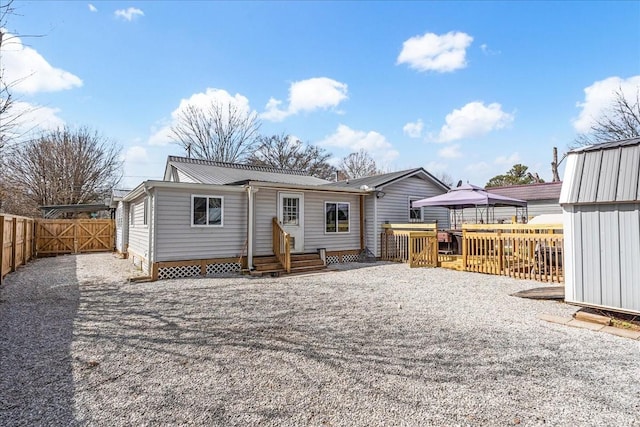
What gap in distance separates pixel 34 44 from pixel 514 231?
11.6 meters

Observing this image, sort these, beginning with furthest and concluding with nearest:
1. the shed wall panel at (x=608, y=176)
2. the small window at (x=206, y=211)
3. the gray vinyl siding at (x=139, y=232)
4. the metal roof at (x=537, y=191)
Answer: the metal roof at (x=537, y=191)
the gray vinyl siding at (x=139, y=232)
the small window at (x=206, y=211)
the shed wall panel at (x=608, y=176)

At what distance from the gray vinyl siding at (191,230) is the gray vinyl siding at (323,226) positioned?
2.32 meters

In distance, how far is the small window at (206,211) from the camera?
924 centimetres

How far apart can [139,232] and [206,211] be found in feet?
11.0

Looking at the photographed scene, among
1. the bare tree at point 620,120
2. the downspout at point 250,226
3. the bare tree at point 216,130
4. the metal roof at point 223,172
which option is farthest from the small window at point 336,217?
the bare tree at point 216,130

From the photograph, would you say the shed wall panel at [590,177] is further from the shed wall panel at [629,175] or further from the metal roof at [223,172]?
the metal roof at [223,172]

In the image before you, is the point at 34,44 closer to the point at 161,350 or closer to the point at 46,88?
the point at 46,88

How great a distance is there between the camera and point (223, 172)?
13609mm

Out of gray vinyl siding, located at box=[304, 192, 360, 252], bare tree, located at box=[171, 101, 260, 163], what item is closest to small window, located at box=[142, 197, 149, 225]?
gray vinyl siding, located at box=[304, 192, 360, 252]

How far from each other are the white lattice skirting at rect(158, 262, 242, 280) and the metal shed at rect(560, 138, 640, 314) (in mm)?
8148

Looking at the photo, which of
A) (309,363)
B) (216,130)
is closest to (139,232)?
(309,363)

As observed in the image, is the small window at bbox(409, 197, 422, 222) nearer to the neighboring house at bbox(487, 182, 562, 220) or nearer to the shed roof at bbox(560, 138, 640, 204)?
the shed roof at bbox(560, 138, 640, 204)

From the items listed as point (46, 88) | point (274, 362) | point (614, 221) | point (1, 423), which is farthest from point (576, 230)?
point (46, 88)

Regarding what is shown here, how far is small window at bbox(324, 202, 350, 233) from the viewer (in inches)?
468
